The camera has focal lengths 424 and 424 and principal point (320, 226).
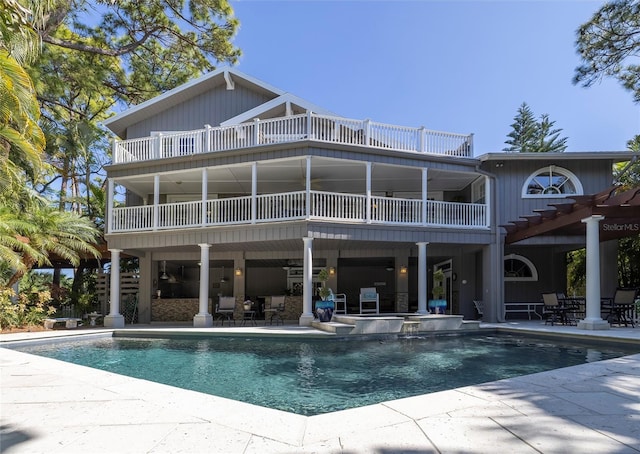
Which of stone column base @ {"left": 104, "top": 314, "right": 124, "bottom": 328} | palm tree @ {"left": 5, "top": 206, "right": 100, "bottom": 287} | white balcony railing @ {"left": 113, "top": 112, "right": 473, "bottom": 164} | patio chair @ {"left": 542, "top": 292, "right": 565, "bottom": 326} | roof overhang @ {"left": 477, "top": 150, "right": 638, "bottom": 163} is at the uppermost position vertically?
white balcony railing @ {"left": 113, "top": 112, "right": 473, "bottom": 164}

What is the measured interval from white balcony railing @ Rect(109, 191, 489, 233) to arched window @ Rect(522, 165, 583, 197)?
1724 millimetres

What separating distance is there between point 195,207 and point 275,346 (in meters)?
5.89

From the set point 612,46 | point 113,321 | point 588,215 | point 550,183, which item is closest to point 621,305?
point 588,215

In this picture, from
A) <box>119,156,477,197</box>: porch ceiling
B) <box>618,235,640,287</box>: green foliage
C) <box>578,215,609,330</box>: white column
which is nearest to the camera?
<box>578,215,609,330</box>: white column

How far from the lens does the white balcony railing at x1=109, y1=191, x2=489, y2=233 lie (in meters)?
11.9

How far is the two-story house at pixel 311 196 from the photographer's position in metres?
12.0

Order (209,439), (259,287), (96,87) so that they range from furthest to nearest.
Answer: (96,87) < (259,287) < (209,439)

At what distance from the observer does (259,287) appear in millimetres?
17969

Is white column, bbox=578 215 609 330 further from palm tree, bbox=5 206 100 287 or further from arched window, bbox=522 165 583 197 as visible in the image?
palm tree, bbox=5 206 100 287

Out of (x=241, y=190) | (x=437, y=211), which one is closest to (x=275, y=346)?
(x=437, y=211)

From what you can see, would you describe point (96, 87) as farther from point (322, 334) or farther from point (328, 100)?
point (322, 334)

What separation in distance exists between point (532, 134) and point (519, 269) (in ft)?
76.2

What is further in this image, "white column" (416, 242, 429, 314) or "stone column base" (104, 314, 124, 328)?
"stone column base" (104, 314, 124, 328)

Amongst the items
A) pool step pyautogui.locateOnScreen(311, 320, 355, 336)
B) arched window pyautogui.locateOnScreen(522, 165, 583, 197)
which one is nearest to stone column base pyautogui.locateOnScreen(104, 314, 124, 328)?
pool step pyautogui.locateOnScreen(311, 320, 355, 336)
